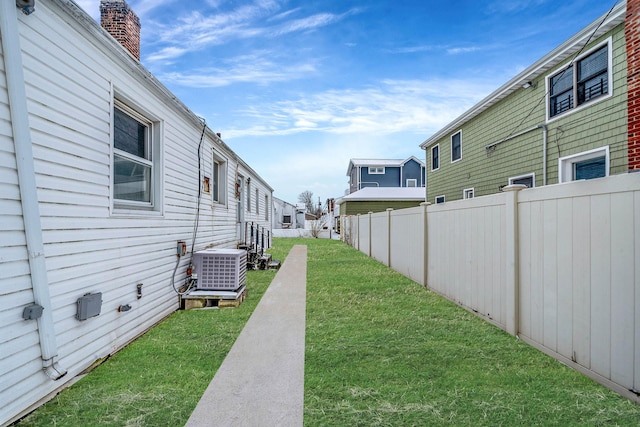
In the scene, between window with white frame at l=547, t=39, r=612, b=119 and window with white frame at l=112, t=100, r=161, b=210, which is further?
window with white frame at l=547, t=39, r=612, b=119

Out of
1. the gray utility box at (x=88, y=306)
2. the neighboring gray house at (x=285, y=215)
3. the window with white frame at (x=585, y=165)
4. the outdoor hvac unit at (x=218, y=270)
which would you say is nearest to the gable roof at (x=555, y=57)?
the window with white frame at (x=585, y=165)

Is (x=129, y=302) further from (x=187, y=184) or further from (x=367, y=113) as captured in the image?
(x=367, y=113)

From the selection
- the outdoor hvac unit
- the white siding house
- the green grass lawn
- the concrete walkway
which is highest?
the white siding house

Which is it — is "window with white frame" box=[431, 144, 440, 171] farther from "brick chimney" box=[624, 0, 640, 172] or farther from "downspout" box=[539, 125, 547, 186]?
"brick chimney" box=[624, 0, 640, 172]

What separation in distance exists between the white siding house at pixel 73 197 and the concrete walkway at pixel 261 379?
4.17 ft

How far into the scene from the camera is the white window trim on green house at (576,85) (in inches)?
277

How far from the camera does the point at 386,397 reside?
260cm

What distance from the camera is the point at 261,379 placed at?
9.74ft

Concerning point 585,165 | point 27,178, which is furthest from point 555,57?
point 27,178

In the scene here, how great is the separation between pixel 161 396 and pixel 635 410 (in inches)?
135

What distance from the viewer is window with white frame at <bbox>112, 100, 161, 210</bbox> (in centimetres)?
398

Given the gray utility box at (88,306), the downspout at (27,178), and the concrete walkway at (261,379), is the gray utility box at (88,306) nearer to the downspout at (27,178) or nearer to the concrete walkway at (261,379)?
the downspout at (27,178)

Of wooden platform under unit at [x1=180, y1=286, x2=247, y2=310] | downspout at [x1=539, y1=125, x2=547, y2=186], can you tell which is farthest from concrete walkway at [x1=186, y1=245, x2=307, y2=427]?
downspout at [x1=539, y1=125, x2=547, y2=186]

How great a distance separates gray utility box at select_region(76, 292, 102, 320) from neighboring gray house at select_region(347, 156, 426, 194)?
2832 centimetres
